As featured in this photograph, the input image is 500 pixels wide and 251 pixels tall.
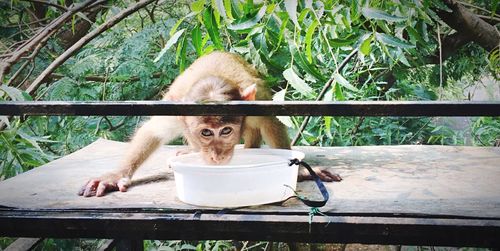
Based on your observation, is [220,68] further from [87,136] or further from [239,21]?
[87,136]

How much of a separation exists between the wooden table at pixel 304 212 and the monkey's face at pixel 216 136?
0.22 meters

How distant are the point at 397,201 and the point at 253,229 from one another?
0.57m

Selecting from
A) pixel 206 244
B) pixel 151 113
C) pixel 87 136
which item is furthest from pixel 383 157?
pixel 87 136

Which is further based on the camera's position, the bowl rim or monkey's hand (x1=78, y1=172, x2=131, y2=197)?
monkey's hand (x1=78, y1=172, x2=131, y2=197)

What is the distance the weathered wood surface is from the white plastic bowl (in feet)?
0.14

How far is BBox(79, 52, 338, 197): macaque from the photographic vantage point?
241cm

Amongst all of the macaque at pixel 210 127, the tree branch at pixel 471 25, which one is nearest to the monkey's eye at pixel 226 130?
the macaque at pixel 210 127

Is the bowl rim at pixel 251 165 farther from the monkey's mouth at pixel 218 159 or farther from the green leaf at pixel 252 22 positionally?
the green leaf at pixel 252 22

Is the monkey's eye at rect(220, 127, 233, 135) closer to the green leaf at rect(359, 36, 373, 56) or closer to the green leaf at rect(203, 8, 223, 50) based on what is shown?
the green leaf at rect(203, 8, 223, 50)

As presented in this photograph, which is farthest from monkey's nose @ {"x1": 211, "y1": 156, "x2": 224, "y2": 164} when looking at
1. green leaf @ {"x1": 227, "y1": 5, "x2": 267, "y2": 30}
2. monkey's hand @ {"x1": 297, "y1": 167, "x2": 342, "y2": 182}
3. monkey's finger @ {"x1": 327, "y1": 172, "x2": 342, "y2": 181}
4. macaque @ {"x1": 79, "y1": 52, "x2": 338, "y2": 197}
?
green leaf @ {"x1": 227, "y1": 5, "x2": 267, "y2": 30}

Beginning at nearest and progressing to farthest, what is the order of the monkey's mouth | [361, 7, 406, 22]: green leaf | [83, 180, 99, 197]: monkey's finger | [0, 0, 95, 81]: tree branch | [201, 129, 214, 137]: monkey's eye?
1. [361, 7, 406, 22]: green leaf
2. [83, 180, 99, 197]: monkey's finger
3. the monkey's mouth
4. [201, 129, 214, 137]: monkey's eye
5. [0, 0, 95, 81]: tree branch

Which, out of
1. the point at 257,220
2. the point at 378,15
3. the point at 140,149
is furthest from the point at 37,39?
the point at 257,220

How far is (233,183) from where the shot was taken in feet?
5.55

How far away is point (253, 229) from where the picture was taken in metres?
1.48
